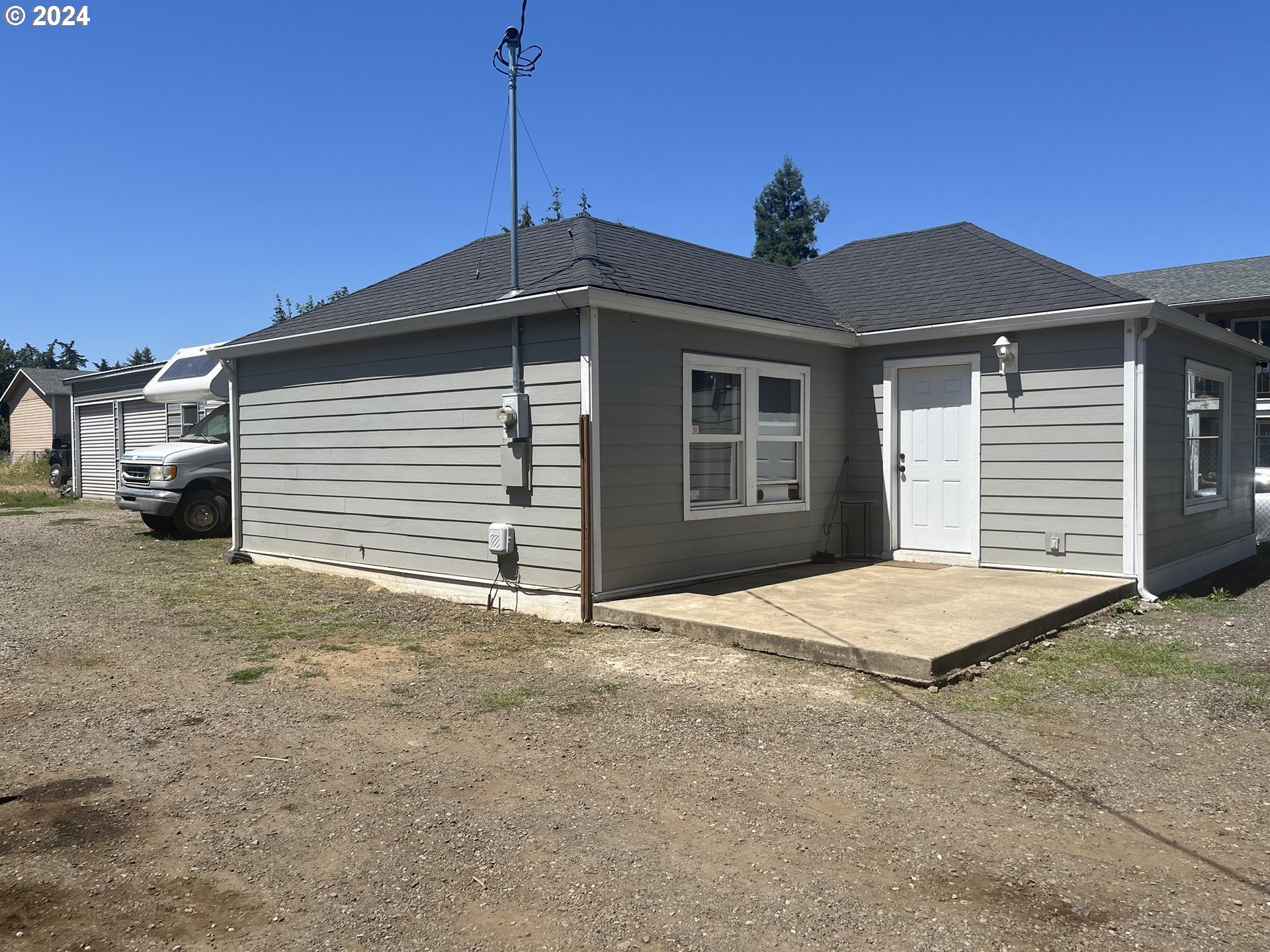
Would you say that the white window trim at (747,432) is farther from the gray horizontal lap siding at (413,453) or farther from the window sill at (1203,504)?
the window sill at (1203,504)

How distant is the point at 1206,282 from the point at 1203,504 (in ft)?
60.9

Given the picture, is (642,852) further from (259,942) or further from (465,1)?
(465,1)

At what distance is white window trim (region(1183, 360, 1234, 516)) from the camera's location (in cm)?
927

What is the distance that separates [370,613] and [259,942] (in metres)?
5.36

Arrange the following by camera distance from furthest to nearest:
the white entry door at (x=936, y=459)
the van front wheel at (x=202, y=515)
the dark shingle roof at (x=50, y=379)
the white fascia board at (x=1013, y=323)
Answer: the dark shingle roof at (x=50, y=379), the van front wheel at (x=202, y=515), the white entry door at (x=936, y=459), the white fascia board at (x=1013, y=323)

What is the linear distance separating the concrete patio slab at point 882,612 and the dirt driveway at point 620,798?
22cm

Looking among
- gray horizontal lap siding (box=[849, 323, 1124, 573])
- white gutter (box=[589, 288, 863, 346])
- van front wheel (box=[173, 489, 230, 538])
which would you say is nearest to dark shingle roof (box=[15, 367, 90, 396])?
van front wheel (box=[173, 489, 230, 538])

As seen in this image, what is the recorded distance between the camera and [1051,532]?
336 inches

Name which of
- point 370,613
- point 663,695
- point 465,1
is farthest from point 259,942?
point 465,1

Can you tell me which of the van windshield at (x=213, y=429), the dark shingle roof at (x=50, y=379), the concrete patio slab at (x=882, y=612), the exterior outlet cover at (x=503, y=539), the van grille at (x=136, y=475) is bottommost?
the concrete patio slab at (x=882, y=612)

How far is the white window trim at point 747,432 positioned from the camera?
26.0 ft

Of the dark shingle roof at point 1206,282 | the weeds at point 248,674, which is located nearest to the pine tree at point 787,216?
the dark shingle roof at point 1206,282

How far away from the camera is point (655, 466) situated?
761 cm

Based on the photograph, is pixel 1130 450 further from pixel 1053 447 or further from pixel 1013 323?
pixel 1013 323
